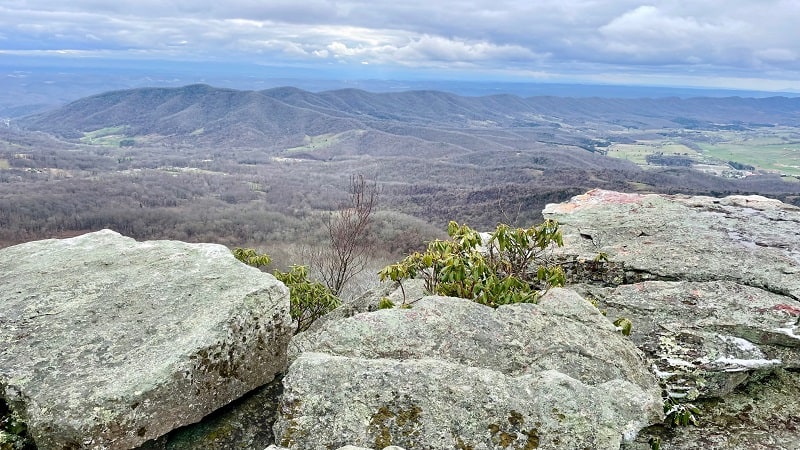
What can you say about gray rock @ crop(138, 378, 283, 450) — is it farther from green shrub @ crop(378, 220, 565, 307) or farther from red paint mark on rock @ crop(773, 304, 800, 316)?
red paint mark on rock @ crop(773, 304, 800, 316)

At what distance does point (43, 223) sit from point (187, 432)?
142 metres

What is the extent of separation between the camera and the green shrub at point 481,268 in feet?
24.4

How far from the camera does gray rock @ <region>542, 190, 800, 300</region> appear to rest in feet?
30.0

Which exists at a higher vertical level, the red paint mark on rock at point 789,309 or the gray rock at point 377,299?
the red paint mark on rock at point 789,309

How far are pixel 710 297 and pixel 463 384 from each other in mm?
5406

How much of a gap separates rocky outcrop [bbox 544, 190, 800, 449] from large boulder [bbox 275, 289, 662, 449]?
0.85m

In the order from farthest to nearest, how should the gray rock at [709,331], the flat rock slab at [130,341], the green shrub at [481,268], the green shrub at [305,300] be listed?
the green shrub at [305,300] < the green shrub at [481,268] < the gray rock at [709,331] < the flat rock slab at [130,341]

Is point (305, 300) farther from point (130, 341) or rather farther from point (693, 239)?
point (693, 239)

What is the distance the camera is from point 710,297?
829 cm

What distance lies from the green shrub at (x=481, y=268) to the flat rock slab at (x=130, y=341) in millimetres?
2442

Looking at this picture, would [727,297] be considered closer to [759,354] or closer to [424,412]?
[759,354]

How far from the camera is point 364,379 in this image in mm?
5281

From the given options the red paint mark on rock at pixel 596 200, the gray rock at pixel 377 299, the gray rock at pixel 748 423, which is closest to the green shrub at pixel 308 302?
the gray rock at pixel 377 299

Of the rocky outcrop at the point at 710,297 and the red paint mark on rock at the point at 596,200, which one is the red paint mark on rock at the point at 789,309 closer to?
the rocky outcrop at the point at 710,297
